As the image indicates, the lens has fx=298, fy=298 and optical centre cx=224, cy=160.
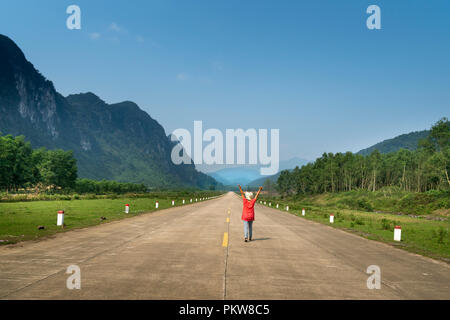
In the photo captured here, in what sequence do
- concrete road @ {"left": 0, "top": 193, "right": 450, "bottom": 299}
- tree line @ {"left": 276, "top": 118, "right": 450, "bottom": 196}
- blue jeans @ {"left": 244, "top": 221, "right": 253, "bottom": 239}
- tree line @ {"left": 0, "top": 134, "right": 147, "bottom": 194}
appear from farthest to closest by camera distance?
tree line @ {"left": 0, "top": 134, "right": 147, "bottom": 194}
tree line @ {"left": 276, "top": 118, "right": 450, "bottom": 196}
blue jeans @ {"left": 244, "top": 221, "right": 253, "bottom": 239}
concrete road @ {"left": 0, "top": 193, "right": 450, "bottom": 299}

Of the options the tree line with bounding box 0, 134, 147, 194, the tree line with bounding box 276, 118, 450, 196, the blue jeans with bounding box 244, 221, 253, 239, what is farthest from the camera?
Result: the tree line with bounding box 0, 134, 147, 194

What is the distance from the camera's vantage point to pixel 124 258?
8258 mm

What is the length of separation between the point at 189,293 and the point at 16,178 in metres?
84.9

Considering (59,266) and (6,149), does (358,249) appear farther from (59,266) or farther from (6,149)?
(6,149)

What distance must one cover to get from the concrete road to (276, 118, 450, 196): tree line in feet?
193

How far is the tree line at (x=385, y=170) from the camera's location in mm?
63559

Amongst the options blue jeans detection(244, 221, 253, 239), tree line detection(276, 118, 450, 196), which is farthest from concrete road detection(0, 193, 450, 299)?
tree line detection(276, 118, 450, 196)

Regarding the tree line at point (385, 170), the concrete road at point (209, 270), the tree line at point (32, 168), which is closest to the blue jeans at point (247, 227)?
the concrete road at point (209, 270)

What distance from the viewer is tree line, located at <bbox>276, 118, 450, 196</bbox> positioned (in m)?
63.6

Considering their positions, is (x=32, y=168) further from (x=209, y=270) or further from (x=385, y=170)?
(x=385, y=170)

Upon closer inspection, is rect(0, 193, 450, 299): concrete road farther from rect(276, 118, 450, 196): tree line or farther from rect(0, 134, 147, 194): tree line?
rect(0, 134, 147, 194): tree line

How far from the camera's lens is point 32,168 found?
7938cm

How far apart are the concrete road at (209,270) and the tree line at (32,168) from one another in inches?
2779
